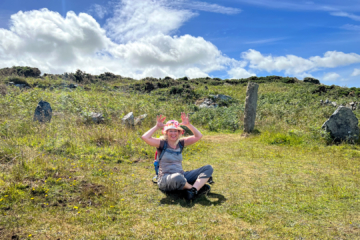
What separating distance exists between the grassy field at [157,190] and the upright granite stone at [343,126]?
411 millimetres

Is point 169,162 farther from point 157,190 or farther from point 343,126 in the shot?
point 343,126

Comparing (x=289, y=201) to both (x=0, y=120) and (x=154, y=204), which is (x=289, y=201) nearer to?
(x=154, y=204)

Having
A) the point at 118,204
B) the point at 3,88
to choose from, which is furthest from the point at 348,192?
the point at 3,88

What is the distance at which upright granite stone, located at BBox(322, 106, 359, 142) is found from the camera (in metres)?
8.45

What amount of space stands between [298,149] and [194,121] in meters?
6.95

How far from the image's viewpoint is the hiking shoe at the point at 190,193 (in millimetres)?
3938

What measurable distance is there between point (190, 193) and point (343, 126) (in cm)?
746

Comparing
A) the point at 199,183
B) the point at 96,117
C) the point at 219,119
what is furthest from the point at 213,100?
the point at 199,183

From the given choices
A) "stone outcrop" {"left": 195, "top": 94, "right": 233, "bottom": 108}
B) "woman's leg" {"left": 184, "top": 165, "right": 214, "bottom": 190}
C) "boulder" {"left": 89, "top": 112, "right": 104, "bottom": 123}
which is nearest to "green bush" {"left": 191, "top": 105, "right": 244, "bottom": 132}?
"stone outcrop" {"left": 195, "top": 94, "right": 233, "bottom": 108}

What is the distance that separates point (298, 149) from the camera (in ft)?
26.4

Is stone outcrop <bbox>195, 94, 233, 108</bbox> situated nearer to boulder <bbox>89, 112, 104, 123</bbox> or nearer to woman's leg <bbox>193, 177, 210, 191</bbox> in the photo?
boulder <bbox>89, 112, 104, 123</bbox>

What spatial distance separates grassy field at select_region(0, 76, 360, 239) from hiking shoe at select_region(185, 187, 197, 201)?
0.33 feet

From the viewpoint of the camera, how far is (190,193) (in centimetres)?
396

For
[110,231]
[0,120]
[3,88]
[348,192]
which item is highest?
[3,88]
